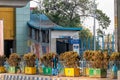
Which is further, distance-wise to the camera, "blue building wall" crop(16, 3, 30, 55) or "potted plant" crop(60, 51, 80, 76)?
"blue building wall" crop(16, 3, 30, 55)

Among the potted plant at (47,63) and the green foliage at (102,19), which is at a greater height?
the green foliage at (102,19)

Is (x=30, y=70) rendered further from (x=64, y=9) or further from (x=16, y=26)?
(x=64, y=9)

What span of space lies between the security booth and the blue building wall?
58 cm

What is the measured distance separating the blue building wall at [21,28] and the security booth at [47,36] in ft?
1.90

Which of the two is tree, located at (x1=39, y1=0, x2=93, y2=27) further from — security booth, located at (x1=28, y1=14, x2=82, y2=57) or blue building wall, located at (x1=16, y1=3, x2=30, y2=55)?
blue building wall, located at (x1=16, y1=3, x2=30, y2=55)

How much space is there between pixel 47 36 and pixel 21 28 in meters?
3.03

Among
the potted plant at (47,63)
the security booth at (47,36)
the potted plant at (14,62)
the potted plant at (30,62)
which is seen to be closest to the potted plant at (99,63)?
the potted plant at (47,63)

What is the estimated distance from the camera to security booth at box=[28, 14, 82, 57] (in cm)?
4655

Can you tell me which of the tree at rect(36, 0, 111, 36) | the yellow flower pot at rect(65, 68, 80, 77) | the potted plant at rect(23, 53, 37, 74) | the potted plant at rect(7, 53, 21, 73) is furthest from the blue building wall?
the yellow flower pot at rect(65, 68, 80, 77)

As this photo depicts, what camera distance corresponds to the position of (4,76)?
923 inches

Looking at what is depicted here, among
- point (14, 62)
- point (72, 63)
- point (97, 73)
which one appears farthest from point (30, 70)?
point (97, 73)

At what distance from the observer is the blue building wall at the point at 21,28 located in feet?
159

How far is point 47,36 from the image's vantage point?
48656 millimetres

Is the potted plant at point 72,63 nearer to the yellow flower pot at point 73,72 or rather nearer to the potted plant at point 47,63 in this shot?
the yellow flower pot at point 73,72
